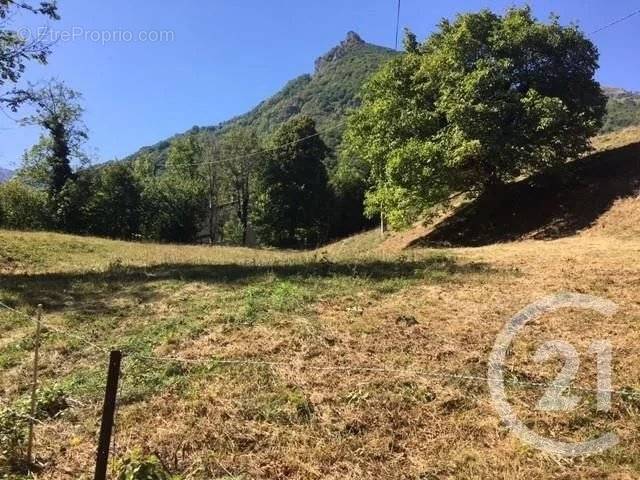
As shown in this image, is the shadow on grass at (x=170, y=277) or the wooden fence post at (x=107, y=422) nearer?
the wooden fence post at (x=107, y=422)

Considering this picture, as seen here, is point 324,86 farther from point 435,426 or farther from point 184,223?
point 435,426

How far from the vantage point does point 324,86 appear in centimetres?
11412

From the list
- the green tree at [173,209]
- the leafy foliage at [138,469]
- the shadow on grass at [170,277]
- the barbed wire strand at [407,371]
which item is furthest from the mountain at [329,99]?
the leafy foliage at [138,469]

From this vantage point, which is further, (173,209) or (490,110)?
(173,209)

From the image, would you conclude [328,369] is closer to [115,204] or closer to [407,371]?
[407,371]

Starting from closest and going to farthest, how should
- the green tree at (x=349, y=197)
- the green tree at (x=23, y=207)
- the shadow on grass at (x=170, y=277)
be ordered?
1. the shadow on grass at (x=170, y=277)
2. the green tree at (x=23, y=207)
3. the green tree at (x=349, y=197)

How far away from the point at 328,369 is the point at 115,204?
38919 millimetres

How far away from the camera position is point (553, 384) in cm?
609

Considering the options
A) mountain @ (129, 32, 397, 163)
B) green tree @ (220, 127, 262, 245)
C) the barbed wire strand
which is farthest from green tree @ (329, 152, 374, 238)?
the barbed wire strand

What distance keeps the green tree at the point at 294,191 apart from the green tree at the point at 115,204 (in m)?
10.2

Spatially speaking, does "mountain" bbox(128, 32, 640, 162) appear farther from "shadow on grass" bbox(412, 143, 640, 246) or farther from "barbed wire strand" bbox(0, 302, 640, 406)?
"barbed wire strand" bbox(0, 302, 640, 406)

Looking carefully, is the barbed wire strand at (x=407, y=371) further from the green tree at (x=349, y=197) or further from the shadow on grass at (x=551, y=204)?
the green tree at (x=349, y=197)

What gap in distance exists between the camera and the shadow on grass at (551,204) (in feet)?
64.2

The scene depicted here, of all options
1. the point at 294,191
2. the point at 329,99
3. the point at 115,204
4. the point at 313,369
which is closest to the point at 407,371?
the point at 313,369
